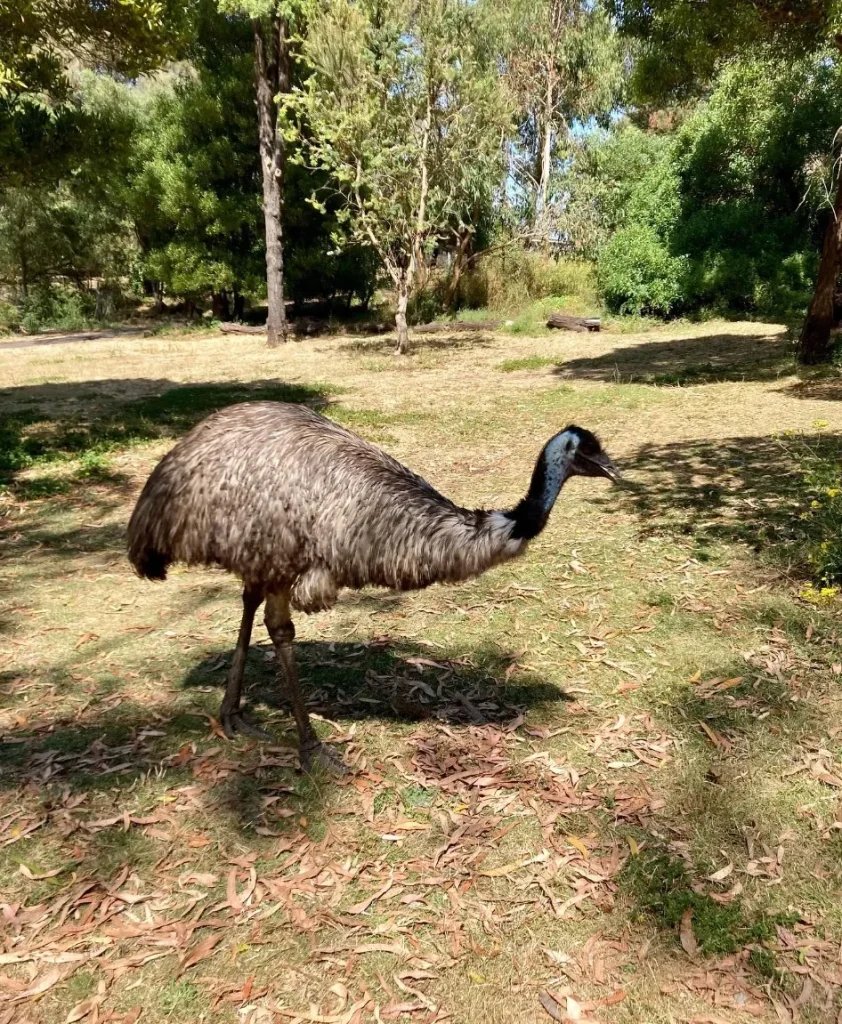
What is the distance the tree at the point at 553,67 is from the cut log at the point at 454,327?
1020cm

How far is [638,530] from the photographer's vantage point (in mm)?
7836

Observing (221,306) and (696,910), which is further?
(221,306)

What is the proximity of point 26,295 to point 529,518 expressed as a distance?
3669cm

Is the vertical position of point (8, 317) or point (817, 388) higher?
point (817, 388)

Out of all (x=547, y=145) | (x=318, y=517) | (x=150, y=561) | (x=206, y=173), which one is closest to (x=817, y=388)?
(x=318, y=517)

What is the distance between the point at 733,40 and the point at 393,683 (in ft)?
44.6

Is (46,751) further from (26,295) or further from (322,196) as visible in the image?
(26,295)

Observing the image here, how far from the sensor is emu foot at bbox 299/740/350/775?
4.43 meters

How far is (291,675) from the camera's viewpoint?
4.36m

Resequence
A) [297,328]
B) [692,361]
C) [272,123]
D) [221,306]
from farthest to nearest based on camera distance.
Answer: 1. [221,306]
2. [297,328]
3. [272,123]
4. [692,361]

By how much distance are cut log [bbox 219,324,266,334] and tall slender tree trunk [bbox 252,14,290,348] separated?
10.2 ft

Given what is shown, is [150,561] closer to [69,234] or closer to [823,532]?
[823,532]

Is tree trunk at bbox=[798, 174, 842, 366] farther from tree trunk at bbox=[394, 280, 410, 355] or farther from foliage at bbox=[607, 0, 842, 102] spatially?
tree trunk at bbox=[394, 280, 410, 355]

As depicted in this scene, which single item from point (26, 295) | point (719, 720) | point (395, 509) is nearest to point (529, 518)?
point (395, 509)
